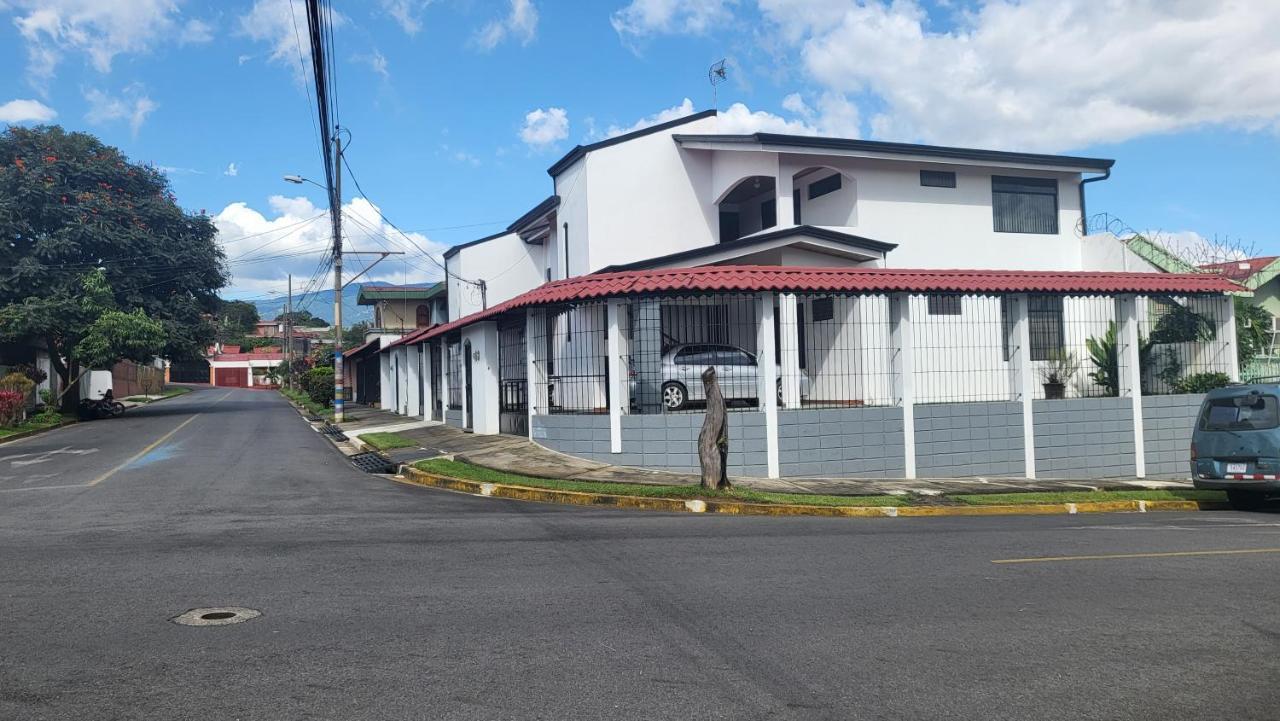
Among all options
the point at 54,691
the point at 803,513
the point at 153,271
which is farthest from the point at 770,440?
the point at 153,271

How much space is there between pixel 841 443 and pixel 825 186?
10.8 m

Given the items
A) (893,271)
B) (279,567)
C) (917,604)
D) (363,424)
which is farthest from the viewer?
(363,424)

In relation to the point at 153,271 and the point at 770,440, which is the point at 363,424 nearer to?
the point at 153,271

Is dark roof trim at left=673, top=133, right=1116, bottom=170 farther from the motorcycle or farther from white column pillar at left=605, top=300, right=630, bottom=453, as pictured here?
the motorcycle

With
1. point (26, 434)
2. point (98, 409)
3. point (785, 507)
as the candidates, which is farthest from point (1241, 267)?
point (98, 409)

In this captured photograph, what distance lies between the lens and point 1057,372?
58.5 ft

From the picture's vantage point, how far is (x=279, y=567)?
7363 millimetres

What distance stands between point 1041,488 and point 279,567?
39.4ft

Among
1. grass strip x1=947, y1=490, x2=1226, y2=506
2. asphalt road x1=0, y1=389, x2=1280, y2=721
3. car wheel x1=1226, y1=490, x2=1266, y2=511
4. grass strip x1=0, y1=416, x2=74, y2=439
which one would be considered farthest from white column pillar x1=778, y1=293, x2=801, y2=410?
grass strip x1=0, y1=416, x2=74, y2=439

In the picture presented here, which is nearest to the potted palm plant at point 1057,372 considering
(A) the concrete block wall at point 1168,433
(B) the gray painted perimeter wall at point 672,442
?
(A) the concrete block wall at point 1168,433

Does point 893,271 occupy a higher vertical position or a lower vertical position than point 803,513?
higher

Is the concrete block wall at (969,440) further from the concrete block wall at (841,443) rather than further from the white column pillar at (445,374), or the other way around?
the white column pillar at (445,374)

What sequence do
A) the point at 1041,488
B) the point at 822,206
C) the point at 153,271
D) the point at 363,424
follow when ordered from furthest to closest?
1. the point at 153,271
2. the point at 363,424
3. the point at 822,206
4. the point at 1041,488

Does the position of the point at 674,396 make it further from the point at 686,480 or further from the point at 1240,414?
the point at 1240,414
